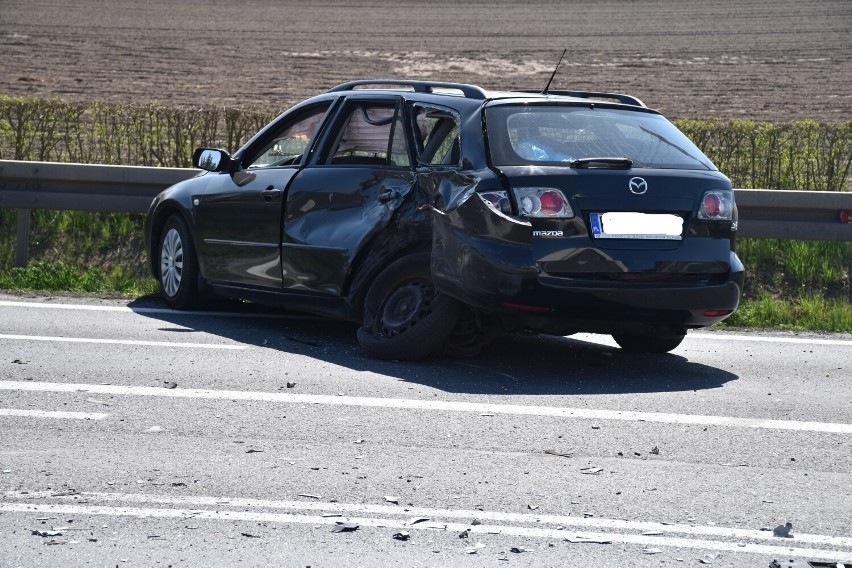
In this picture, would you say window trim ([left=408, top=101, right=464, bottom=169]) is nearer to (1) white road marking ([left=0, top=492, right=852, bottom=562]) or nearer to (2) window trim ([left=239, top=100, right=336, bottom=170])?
(2) window trim ([left=239, top=100, right=336, bottom=170])

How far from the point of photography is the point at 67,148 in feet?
49.1

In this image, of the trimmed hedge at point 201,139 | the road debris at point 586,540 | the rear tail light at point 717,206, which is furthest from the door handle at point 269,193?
the trimmed hedge at point 201,139

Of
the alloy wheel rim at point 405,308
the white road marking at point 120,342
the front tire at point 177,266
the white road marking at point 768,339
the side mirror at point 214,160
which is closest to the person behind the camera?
the alloy wheel rim at point 405,308

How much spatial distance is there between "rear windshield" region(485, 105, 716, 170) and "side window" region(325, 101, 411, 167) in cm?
76

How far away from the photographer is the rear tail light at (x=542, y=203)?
7.23 m

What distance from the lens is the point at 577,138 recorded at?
771 cm

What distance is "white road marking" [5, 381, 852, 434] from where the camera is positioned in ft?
21.0

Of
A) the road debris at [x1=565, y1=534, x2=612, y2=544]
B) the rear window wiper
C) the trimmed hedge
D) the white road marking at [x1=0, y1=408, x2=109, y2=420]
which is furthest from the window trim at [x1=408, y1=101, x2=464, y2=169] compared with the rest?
the trimmed hedge

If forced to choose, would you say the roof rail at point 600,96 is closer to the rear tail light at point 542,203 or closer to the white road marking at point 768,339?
the rear tail light at point 542,203

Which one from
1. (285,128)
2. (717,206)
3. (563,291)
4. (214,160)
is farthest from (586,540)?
(214,160)

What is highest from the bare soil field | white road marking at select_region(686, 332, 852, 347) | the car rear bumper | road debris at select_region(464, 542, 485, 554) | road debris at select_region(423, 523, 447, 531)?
the bare soil field

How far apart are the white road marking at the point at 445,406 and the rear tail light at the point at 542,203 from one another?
113cm

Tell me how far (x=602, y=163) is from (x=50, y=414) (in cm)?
323

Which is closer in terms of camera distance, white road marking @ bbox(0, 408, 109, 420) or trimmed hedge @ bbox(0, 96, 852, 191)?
white road marking @ bbox(0, 408, 109, 420)
